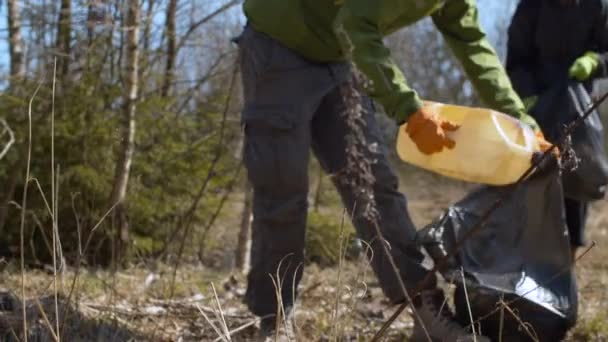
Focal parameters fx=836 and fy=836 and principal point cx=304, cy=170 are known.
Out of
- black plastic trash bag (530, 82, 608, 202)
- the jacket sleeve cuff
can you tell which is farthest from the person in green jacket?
the jacket sleeve cuff

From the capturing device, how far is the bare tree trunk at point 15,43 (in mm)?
5512

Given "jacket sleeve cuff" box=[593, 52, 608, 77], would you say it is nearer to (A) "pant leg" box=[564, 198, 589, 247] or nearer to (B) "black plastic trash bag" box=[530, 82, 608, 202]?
(B) "black plastic trash bag" box=[530, 82, 608, 202]

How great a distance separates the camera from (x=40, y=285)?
12.6 ft

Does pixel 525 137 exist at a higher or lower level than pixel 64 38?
lower

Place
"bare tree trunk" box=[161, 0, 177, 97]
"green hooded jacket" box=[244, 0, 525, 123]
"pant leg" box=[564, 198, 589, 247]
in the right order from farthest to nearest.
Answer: "bare tree trunk" box=[161, 0, 177, 97]
"pant leg" box=[564, 198, 589, 247]
"green hooded jacket" box=[244, 0, 525, 123]

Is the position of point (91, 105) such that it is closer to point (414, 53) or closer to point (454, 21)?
point (454, 21)

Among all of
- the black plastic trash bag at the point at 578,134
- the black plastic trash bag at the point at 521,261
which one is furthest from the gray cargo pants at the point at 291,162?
the black plastic trash bag at the point at 578,134

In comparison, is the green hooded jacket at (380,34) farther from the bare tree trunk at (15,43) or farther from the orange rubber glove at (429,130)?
the bare tree trunk at (15,43)

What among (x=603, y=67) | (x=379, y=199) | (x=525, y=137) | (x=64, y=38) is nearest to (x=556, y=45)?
(x=603, y=67)

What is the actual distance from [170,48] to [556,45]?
3.22 metres

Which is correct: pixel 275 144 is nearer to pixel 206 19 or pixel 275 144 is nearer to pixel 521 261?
pixel 521 261

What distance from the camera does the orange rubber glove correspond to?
7.93 ft

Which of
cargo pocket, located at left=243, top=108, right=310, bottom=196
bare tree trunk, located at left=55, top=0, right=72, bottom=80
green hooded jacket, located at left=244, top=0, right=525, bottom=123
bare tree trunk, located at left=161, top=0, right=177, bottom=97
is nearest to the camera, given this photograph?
green hooded jacket, located at left=244, top=0, right=525, bottom=123

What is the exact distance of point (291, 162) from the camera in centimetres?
289
